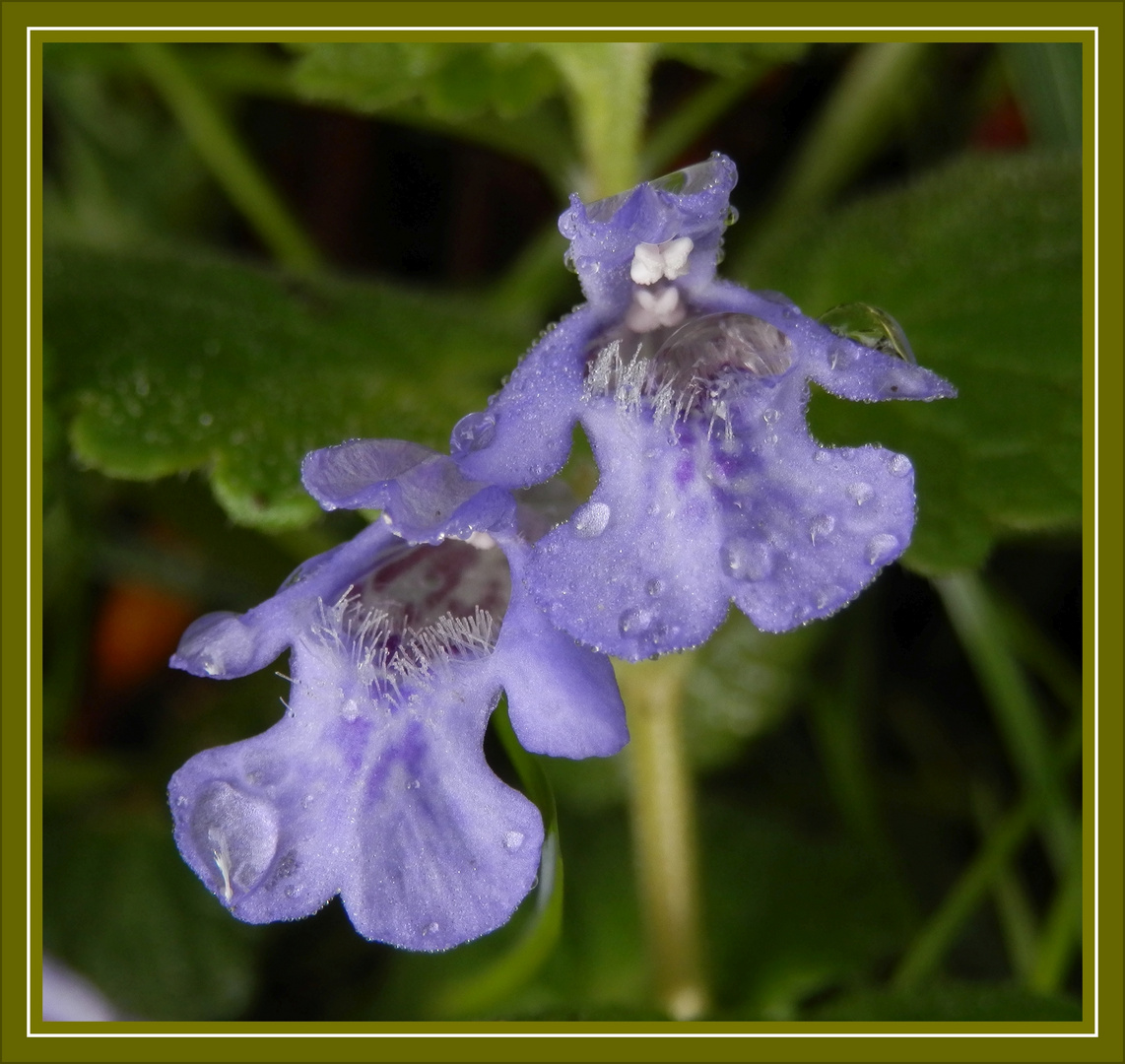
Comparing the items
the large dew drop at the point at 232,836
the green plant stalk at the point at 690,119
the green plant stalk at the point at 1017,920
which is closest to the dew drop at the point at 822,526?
the large dew drop at the point at 232,836

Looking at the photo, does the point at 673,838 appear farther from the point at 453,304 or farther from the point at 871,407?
the point at 453,304

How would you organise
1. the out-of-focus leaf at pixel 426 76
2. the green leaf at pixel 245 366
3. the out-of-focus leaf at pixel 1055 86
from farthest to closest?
the out-of-focus leaf at pixel 1055 86 → the out-of-focus leaf at pixel 426 76 → the green leaf at pixel 245 366

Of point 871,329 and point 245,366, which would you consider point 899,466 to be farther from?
point 245,366

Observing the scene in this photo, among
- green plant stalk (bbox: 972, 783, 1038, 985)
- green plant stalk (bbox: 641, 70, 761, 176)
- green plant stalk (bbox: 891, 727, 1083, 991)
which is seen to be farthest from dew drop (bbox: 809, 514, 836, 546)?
green plant stalk (bbox: 641, 70, 761, 176)

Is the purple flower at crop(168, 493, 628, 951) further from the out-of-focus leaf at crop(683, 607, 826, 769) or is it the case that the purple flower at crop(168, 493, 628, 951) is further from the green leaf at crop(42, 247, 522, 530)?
the out-of-focus leaf at crop(683, 607, 826, 769)

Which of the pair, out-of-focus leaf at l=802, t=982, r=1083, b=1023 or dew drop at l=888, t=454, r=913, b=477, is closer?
dew drop at l=888, t=454, r=913, b=477

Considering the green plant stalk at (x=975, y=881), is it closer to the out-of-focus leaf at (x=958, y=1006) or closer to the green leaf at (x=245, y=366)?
the out-of-focus leaf at (x=958, y=1006)
